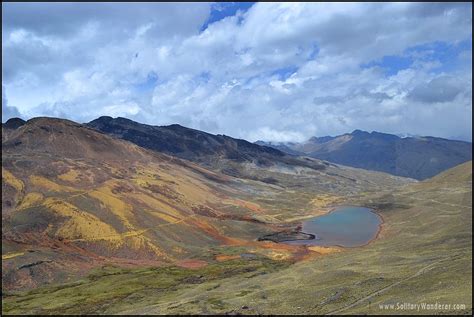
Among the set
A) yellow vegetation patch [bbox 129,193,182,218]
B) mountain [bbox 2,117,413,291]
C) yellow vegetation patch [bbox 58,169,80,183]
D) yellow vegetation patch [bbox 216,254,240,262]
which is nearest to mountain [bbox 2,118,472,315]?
yellow vegetation patch [bbox 216,254,240,262]

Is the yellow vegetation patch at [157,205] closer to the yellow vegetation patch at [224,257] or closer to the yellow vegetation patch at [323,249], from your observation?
the yellow vegetation patch at [224,257]

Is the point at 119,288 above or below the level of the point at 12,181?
below

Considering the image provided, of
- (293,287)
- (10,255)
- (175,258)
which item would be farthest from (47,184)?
(293,287)

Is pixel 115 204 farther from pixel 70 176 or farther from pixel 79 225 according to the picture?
pixel 70 176

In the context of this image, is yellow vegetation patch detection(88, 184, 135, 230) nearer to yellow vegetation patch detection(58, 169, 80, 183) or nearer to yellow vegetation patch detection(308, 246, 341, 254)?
yellow vegetation patch detection(58, 169, 80, 183)

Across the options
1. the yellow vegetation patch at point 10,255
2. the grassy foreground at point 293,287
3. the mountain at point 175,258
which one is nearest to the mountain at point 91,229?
the yellow vegetation patch at point 10,255

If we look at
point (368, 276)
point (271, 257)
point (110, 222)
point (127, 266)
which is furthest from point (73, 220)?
point (368, 276)
